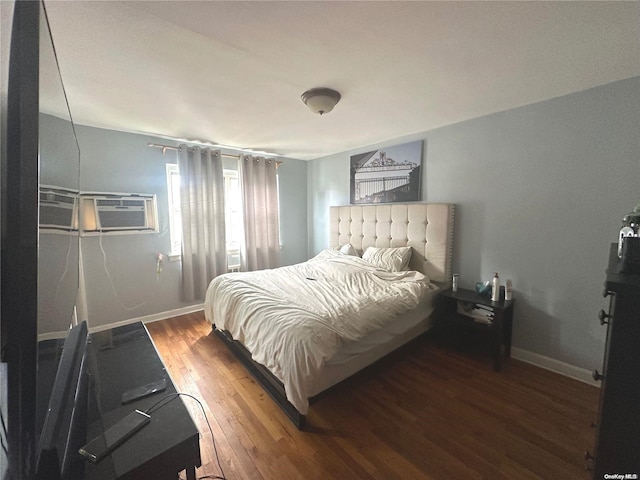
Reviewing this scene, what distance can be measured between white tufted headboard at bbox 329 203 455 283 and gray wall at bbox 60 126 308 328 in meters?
2.38

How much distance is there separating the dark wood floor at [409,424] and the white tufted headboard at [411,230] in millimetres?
951

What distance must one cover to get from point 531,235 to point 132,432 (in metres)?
2.87

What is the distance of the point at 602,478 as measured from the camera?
788 mm

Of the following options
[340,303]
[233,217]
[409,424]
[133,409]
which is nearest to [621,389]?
[409,424]

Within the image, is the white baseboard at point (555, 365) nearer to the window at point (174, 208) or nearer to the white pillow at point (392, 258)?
the white pillow at point (392, 258)

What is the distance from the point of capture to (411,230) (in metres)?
2.82

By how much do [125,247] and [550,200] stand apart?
4.27 metres

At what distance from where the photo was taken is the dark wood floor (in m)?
1.30

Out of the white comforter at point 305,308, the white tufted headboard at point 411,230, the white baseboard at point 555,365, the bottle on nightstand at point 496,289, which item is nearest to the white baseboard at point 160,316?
the white comforter at point 305,308

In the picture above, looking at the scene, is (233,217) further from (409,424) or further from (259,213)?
(409,424)

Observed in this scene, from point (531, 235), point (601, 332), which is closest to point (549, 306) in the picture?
point (601, 332)

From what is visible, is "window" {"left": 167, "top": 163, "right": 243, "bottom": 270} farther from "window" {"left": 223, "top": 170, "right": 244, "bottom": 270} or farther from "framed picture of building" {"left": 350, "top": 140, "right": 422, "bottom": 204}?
"framed picture of building" {"left": 350, "top": 140, "right": 422, "bottom": 204}

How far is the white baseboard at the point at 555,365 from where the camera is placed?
1908 millimetres

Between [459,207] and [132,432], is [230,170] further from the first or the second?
[132,432]
